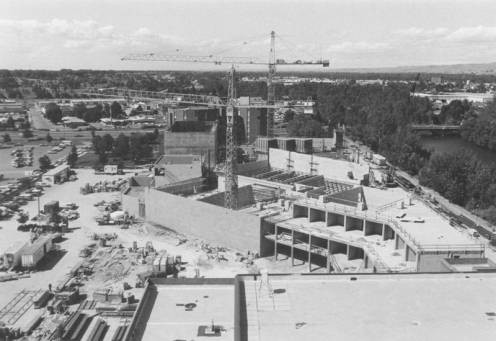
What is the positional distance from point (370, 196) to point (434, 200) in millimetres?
11234

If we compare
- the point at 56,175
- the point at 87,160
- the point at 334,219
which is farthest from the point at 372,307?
the point at 87,160

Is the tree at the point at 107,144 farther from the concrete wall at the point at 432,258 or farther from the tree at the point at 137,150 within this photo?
the concrete wall at the point at 432,258

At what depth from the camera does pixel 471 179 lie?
4491cm

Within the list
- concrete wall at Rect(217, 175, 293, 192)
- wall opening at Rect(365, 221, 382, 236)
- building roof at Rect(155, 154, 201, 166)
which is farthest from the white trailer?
wall opening at Rect(365, 221, 382, 236)

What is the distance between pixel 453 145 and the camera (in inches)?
3339

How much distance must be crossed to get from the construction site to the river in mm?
30479

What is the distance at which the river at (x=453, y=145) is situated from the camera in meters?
74.2

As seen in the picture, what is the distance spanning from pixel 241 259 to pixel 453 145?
63914 millimetres

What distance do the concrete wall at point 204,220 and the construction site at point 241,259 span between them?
93 millimetres

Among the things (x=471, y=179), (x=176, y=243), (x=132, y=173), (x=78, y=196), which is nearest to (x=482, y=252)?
(x=176, y=243)

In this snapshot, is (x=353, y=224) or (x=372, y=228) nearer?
(x=372, y=228)

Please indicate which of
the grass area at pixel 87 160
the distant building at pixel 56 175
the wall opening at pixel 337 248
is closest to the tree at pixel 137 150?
the grass area at pixel 87 160

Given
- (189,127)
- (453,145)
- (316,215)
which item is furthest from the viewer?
(453,145)

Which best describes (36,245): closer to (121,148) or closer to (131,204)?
(131,204)
